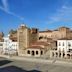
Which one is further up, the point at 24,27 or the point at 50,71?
the point at 24,27

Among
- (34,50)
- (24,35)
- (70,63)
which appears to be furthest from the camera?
(24,35)

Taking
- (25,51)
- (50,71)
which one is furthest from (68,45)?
(50,71)

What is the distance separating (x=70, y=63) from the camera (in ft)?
163

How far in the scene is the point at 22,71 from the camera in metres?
40.5

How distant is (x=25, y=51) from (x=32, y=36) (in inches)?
360

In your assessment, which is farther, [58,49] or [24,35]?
[24,35]

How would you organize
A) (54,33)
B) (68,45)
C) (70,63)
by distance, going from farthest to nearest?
1. (54,33)
2. (68,45)
3. (70,63)

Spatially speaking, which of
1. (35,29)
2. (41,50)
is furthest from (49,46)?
(35,29)

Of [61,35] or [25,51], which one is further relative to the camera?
[61,35]

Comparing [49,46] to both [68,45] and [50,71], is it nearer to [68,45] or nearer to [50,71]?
[68,45]

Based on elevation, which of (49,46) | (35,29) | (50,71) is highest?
(35,29)

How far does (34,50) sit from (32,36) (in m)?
10.7

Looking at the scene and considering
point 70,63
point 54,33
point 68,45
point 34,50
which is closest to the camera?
point 70,63

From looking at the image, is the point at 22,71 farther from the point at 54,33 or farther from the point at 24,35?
the point at 54,33
